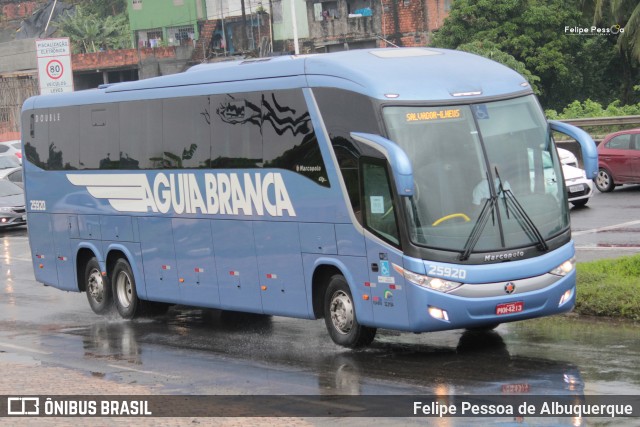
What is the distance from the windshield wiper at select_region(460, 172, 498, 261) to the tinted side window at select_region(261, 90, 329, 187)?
2.11m

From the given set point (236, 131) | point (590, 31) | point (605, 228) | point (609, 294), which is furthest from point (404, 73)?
point (590, 31)

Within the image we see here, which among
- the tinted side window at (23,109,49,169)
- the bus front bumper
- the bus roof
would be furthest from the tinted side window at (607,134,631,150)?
the bus front bumper

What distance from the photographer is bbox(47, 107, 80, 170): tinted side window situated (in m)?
20.2

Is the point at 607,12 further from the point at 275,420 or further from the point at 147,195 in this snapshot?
the point at 275,420

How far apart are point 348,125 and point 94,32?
90.1 m

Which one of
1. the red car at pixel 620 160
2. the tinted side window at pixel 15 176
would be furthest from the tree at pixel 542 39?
the red car at pixel 620 160

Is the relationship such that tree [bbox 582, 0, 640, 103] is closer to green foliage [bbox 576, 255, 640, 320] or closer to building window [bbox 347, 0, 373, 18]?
building window [bbox 347, 0, 373, 18]

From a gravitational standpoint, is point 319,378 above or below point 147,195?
below

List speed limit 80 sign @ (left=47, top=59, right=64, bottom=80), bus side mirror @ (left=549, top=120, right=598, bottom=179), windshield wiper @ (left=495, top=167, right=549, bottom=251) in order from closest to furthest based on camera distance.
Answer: windshield wiper @ (left=495, top=167, right=549, bottom=251), bus side mirror @ (left=549, top=120, right=598, bottom=179), speed limit 80 sign @ (left=47, top=59, right=64, bottom=80)

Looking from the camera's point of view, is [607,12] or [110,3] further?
[110,3]

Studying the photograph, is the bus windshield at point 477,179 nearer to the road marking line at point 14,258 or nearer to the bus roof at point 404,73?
the bus roof at point 404,73

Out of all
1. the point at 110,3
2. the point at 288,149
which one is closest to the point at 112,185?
the point at 288,149

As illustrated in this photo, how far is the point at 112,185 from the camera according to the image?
19.2 m

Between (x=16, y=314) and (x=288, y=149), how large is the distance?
760cm
